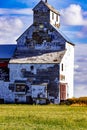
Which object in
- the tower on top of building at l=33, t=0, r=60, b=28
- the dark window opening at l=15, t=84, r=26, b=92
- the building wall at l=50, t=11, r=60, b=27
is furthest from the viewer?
the building wall at l=50, t=11, r=60, b=27

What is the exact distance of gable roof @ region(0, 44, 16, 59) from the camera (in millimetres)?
61366

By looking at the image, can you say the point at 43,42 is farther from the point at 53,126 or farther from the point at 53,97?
the point at 53,126

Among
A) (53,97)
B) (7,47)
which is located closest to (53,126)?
(53,97)

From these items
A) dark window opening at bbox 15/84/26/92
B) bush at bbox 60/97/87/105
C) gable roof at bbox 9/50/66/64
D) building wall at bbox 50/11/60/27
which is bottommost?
bush at bbox 60/97/87/105

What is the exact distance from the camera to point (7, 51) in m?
62.5

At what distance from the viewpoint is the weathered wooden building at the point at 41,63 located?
5722 centimetres

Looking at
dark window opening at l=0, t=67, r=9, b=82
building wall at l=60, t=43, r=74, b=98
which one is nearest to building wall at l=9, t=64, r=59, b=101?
building wall at l=60, t=43, r=74, b=98

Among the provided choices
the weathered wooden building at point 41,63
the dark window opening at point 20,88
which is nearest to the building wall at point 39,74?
the weathered wooden building at point 41,63

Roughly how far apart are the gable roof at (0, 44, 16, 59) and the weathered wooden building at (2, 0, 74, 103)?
3.49ft

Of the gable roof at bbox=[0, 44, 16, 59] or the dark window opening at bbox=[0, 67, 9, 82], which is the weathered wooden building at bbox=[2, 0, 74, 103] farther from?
the dark window opening at bbox=[0, 67, 9, 82]

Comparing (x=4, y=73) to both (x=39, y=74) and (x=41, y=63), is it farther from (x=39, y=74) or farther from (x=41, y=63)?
(x=41, y=63)

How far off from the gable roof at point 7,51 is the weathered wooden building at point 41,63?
1.06 meters

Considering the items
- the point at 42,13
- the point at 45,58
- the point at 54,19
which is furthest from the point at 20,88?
the point at 54,19

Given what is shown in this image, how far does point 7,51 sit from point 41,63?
21.8 ft
